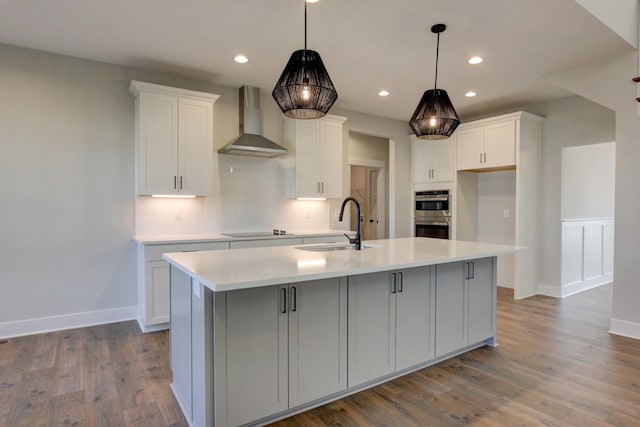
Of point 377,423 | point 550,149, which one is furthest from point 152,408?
point 550,149

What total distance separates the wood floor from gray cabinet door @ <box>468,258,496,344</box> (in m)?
0.17

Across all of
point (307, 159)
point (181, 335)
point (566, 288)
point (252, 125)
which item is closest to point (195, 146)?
point (252, 125)

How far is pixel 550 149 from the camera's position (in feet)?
16.6

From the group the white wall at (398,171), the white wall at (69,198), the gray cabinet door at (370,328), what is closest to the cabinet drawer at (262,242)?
the white wall at (69,198)

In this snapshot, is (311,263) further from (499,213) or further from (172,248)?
(499,213)

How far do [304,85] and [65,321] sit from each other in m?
3.41

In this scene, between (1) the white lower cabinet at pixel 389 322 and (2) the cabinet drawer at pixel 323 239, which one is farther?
(2) the cabinet drawer at pixel 323 239

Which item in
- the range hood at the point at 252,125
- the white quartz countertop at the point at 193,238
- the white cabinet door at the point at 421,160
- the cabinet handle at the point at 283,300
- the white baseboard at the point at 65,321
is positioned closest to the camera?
the cabinet handle at the point at 283,300

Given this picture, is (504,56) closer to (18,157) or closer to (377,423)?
(377,423)

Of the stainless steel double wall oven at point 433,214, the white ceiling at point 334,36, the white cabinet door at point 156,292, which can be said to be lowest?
the white cabinet door at point 156,292

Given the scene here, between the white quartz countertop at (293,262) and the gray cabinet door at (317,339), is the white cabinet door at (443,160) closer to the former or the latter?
the white quartz countertop at (293,262)

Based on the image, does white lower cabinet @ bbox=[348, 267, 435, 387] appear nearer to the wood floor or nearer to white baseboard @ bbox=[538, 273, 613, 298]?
the wood floor

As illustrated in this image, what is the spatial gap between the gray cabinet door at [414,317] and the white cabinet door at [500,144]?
3103 mm

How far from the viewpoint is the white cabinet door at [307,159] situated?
4.70 meters
